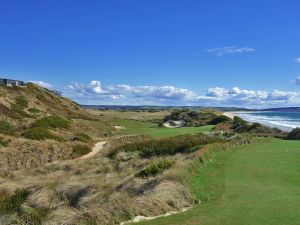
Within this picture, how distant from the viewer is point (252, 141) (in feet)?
107

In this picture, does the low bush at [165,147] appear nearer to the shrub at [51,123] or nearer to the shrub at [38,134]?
the shrub at [38,134]

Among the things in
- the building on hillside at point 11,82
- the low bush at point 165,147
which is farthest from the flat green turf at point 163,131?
the building on hillside at point 11,82

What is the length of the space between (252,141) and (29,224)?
71.7 ft

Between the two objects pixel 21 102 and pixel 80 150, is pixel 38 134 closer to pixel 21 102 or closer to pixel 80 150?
pixel 80 150

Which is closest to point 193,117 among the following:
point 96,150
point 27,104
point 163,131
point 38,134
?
point 163,131

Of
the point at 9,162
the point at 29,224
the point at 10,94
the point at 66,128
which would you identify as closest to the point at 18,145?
the point at 9,162

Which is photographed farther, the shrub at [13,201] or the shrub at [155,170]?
the shrub at [155,170]

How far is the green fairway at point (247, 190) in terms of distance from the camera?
37.5 ft

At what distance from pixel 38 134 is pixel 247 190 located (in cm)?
2760

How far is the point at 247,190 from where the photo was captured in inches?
601

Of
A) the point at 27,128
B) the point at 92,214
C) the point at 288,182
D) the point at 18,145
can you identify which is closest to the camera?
the point at 92,214

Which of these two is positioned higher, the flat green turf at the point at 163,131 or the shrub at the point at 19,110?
the shrub at the point at 19,110

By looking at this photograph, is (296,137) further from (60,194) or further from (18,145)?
(60,194)

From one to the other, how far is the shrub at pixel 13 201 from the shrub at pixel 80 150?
16426mm
